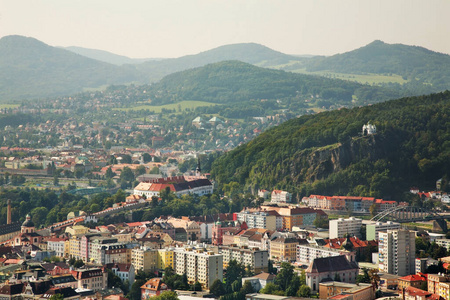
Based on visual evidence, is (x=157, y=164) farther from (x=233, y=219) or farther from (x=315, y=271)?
(x=315, y=271)

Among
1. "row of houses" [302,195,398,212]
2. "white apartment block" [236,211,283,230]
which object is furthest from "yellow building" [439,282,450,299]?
"row of houses" [302,195,398,212]

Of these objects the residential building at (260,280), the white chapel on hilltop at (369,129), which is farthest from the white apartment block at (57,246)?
the white chapel on hilltop at (369,129)

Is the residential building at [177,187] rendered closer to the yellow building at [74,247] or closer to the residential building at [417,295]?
the yellow building at [74,247]

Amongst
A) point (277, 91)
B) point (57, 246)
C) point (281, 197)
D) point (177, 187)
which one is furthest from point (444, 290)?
point (277, 91)

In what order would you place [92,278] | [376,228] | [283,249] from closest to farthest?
[92,278] < [283,249] < [376,228]

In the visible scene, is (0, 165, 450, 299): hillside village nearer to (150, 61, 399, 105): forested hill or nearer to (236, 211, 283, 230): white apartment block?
(236, 211, 283, 230): white apartment block

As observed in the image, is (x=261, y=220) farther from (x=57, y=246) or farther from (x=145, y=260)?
(x=145, y=260)
